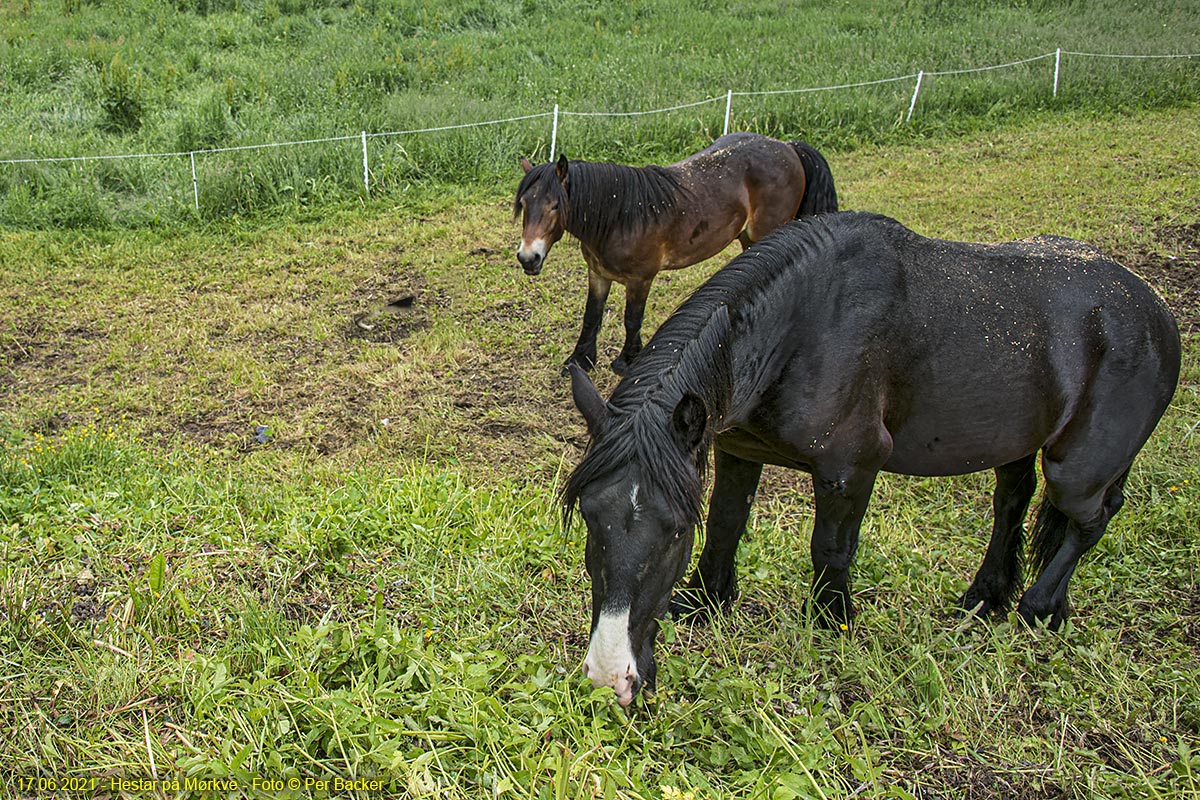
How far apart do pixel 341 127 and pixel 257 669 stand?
33.8ft

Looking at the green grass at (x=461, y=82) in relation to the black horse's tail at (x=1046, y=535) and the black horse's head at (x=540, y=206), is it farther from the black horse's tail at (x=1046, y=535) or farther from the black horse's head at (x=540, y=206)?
the black horse's tail at (x=1046, y=535)

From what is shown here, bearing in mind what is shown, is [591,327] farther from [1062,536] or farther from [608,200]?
[1062,536]

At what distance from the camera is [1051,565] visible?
13.9ft

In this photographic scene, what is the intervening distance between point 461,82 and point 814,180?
25.9 feet

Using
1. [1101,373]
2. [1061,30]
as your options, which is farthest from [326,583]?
[1061,30]

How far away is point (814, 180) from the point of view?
8.30 m

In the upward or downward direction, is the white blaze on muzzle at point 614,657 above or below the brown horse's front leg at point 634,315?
above

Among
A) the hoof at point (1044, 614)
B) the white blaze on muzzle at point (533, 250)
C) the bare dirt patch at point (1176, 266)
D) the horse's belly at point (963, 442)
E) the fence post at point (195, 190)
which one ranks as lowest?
the hoof at point (1044, 614)

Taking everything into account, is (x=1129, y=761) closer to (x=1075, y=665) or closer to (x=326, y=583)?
(x=1075, y=665)

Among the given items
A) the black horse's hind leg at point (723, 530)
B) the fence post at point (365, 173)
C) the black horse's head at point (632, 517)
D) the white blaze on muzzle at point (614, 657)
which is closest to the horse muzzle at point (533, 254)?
the black horse's hind leg at point (723, 530)

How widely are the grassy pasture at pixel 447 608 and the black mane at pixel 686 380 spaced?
69 cm

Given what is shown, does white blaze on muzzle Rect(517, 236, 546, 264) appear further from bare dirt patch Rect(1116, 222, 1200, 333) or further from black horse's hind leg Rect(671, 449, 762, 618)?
bare dirt patch Rect(1116, 222, 1200, 333)

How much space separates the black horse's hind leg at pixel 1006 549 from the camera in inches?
169

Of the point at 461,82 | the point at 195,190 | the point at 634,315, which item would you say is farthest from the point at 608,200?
the point at 461,82
